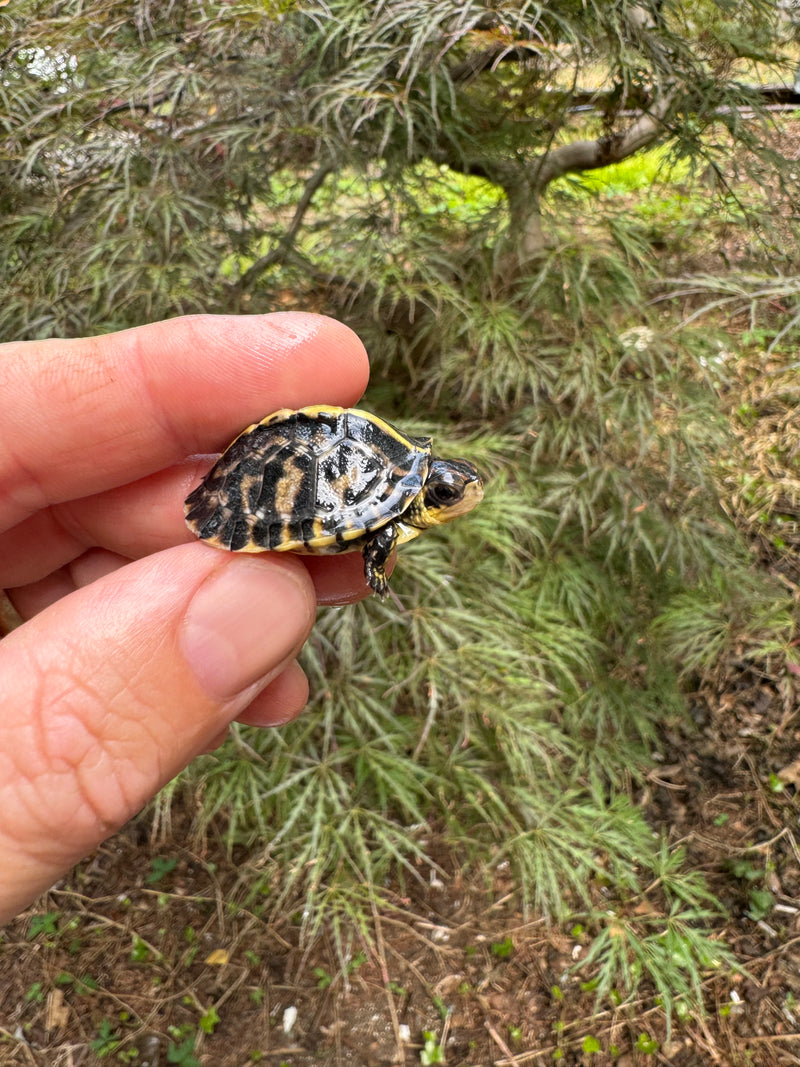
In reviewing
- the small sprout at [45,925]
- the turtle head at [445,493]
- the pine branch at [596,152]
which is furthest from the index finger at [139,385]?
the small sprout at [45,925]

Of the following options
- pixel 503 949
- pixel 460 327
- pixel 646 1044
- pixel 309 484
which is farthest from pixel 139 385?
pixel 646 1044

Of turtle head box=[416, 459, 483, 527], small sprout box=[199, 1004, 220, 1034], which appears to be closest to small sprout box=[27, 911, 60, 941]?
small sprout box=[199, 1004, 220, 1034]

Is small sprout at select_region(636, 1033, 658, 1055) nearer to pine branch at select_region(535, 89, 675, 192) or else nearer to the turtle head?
the turtle head

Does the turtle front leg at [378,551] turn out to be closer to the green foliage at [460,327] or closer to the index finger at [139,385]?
the index finger at [139,385]

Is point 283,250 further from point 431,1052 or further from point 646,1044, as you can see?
point 646,1044

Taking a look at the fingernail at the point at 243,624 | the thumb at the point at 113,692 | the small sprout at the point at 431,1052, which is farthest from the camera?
the small sprout at the point at 431,1052

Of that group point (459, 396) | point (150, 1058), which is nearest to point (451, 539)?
point (459, 396)

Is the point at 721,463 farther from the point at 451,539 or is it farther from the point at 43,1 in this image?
the point at 43,1
